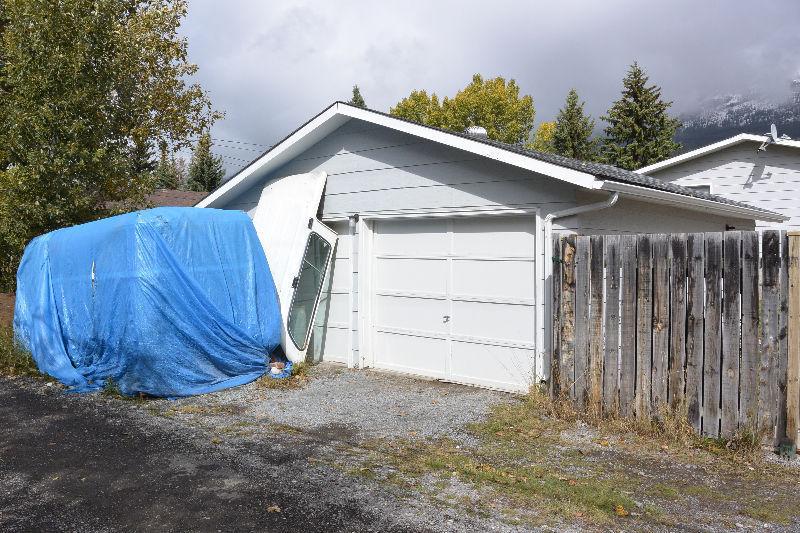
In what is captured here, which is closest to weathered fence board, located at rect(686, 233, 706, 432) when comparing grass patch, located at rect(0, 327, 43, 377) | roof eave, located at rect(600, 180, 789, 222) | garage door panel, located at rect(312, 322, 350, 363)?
roof eave, located at rect(600, 180, 789, 222)

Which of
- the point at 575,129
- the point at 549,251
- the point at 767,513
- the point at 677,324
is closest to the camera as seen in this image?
the point at 767,513

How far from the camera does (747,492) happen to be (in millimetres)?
4715

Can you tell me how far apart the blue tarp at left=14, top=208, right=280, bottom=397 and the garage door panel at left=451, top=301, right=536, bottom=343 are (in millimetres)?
2672

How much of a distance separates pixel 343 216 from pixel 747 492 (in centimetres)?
663

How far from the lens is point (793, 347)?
5340 mm

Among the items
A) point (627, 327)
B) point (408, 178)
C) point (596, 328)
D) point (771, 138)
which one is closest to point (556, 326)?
point (596, 328)

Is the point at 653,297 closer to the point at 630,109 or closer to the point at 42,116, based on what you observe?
the point at 42,116

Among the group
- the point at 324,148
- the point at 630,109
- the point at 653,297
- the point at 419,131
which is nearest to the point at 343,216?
the point at 324,148

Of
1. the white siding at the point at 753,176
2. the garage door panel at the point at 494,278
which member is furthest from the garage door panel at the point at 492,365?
the white siding at the point at 753,176

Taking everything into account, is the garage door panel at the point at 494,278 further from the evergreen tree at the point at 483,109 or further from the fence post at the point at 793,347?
the evergreen tree at the point at 483,109

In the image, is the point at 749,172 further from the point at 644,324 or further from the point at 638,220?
the point at 644,324

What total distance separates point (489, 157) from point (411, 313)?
264 cm

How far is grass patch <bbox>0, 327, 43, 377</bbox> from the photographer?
9.85 meters

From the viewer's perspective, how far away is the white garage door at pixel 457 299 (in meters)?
7.89
